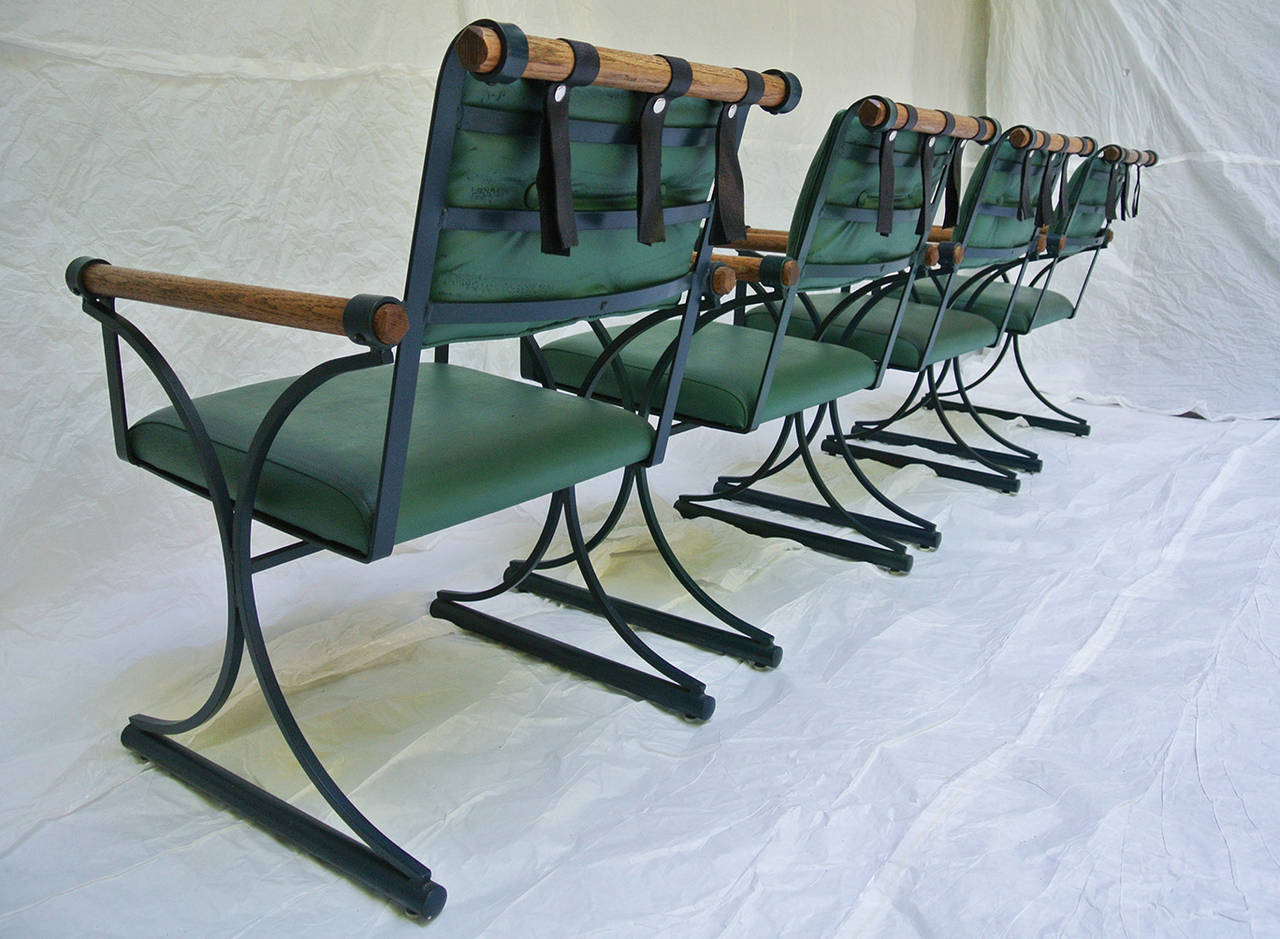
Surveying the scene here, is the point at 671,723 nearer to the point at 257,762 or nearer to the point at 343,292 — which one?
the point at 257,762

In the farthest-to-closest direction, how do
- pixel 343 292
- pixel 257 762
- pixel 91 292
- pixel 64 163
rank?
pixel 343 292 → pixel 64 163 → pixel 257 762 → pixel 91 292

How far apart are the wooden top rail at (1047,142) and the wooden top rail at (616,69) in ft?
3.92

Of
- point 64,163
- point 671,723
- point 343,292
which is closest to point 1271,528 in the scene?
point 671,723

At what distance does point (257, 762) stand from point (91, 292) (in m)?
0.67

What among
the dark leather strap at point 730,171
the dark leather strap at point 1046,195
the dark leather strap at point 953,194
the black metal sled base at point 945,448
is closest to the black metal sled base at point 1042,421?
the black metal sled base at point 945,448

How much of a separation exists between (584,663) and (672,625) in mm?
232

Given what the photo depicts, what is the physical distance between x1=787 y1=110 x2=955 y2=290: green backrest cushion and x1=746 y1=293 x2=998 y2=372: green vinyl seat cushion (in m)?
0.32

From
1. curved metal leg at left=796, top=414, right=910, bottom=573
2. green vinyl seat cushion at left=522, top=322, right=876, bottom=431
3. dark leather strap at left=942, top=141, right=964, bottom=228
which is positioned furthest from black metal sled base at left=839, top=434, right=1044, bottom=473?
green vinyl seat cushion at left=522, top=322, right=876, bottom=431

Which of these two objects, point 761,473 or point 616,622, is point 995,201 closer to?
point 761,473

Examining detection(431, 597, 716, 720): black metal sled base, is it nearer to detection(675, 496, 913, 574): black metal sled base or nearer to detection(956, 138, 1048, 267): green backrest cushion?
detection(675, 496, 913, 574): black metal sled base

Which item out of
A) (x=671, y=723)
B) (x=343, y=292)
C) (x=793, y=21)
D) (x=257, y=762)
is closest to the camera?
(x=257, y=762)

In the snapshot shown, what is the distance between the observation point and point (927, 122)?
6.40 feet

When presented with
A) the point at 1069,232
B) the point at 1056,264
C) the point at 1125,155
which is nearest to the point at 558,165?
the point at 1069,232

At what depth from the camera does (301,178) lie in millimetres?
2256
